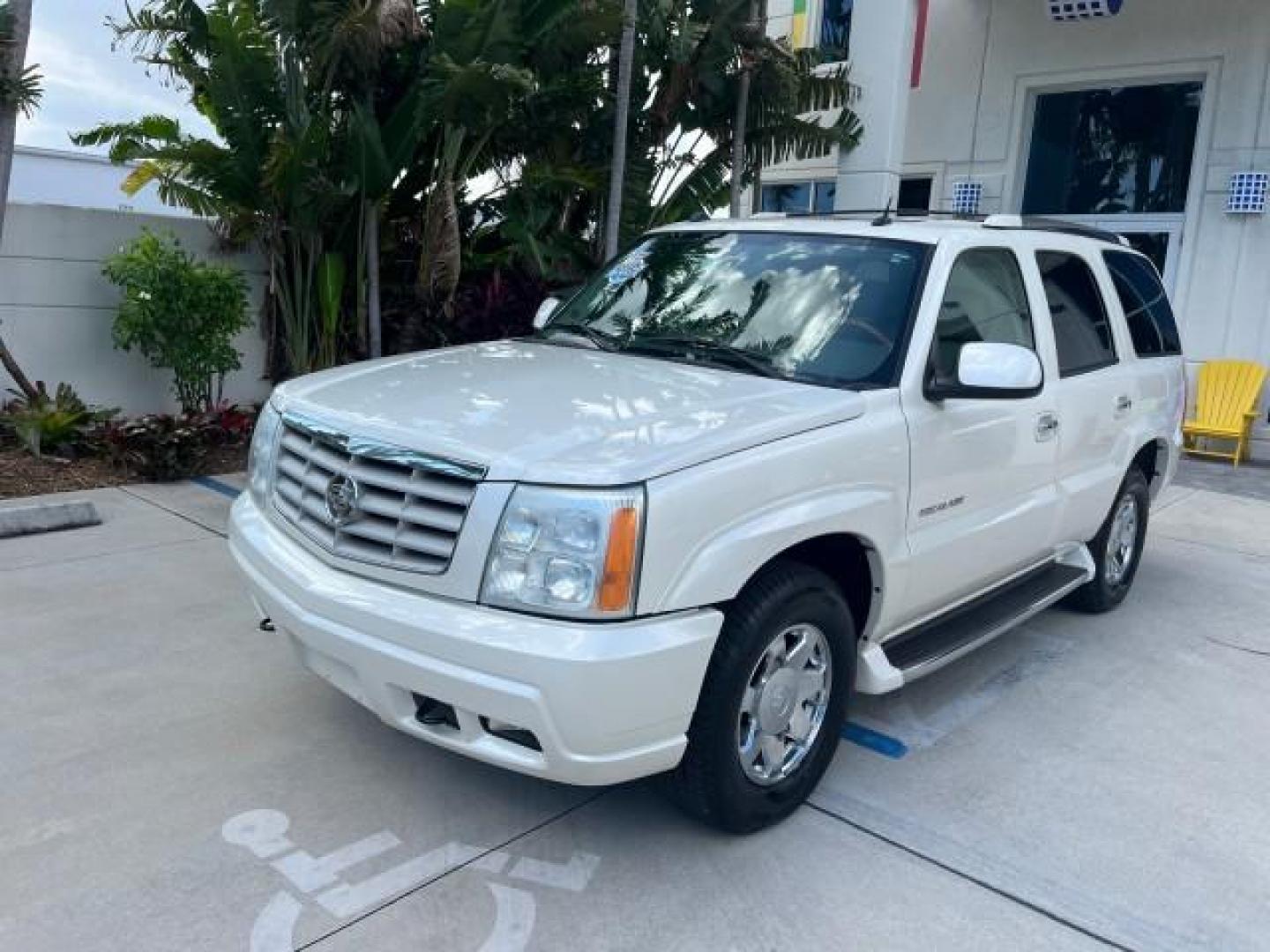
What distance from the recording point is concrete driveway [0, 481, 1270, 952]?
9.45 ft

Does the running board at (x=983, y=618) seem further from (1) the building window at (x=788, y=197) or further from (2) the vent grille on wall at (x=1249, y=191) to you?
(1) the building window at (x=788, y=197)

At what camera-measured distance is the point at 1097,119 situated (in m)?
12.0

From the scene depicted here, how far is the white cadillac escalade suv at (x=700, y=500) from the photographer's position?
2.77m

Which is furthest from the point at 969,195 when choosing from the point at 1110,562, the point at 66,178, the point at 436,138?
the point at 66,178

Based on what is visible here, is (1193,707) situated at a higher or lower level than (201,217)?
lower

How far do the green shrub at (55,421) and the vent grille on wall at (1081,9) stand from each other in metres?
9.95

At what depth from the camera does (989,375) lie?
359 centimetres

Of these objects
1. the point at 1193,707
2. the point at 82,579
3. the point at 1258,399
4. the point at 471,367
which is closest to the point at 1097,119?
the point at 1258,399

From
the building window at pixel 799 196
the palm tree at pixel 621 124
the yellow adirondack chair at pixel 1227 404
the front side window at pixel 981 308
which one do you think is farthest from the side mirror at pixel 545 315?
the building window at pixel 799 196

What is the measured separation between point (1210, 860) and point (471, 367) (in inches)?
118

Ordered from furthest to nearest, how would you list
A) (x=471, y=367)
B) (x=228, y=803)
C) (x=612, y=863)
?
(x=471, y=367), (x=228, y=803), (x=612, y=863)

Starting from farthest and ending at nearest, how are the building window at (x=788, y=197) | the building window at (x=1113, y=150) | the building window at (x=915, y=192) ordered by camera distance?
the building window at (x=788, y=197), the building window at (x=915, y=192), the building window at (x=1113, y=150)

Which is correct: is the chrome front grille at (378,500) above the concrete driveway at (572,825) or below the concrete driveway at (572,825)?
above

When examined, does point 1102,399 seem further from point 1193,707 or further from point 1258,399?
point 1258,399
